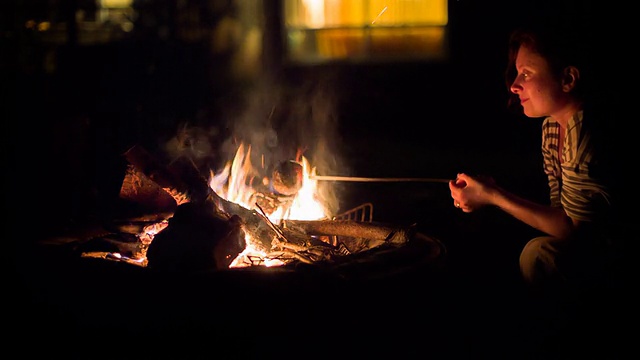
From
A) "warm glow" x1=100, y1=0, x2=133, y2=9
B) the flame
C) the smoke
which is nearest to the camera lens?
the flame

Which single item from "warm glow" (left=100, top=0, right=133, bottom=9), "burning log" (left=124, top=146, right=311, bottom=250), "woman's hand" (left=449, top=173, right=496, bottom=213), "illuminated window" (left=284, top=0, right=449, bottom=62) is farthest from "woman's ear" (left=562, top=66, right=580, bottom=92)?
"warm glow" (left=100, top=0, right=133, bottom=9)

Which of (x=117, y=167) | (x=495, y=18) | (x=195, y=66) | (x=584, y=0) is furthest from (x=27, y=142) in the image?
(x=584, y=0)

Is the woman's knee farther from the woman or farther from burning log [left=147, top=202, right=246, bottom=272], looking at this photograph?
burning log [left=147, top=202, right=246, bottom=272]

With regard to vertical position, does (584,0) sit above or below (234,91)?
above

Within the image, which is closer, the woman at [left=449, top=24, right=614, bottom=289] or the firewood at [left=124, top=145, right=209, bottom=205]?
the woman at [left=449, top=24, right=614, bottom=289]

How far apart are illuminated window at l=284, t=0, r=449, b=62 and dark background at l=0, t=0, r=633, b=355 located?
9.2 inches

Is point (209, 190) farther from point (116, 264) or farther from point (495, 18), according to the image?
point (495, 18)

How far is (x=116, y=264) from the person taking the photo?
263 centimetres

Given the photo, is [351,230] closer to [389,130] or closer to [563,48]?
[563,48]

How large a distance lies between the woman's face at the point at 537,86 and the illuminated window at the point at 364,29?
263 centimetres

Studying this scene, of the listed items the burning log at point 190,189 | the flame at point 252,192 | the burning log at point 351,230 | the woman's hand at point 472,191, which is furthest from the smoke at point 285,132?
the woman's hand at point 472,191

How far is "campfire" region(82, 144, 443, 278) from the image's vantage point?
9.55ft

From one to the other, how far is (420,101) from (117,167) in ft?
11.4

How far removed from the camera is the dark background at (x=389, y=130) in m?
5.25
